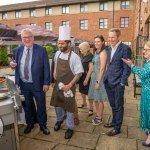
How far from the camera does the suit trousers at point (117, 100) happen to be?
13.0 ft

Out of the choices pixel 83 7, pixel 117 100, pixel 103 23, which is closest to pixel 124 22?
pixel 103 23

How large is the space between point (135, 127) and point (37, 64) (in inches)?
98.0

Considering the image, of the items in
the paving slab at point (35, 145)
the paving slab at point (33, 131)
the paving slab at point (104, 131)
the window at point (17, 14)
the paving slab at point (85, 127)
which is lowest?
the paving slab at point (104, 131)

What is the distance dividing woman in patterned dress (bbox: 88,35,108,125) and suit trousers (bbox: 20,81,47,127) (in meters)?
1.15

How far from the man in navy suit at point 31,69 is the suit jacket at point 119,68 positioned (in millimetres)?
1171

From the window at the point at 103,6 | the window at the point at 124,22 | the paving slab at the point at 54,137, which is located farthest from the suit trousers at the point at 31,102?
the window at the point at 103,6

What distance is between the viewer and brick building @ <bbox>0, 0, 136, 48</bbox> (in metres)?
28.5

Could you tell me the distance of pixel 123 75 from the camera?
12.6 feet

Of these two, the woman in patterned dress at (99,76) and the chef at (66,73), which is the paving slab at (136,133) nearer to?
the woman in patterned dress at (99,76)

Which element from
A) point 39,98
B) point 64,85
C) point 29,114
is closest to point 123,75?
point 64,85

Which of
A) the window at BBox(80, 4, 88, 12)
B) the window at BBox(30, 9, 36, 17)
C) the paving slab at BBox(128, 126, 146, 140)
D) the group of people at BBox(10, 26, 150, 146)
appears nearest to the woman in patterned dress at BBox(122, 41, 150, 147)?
the group of people at BBox(10, 26, 150, 146)

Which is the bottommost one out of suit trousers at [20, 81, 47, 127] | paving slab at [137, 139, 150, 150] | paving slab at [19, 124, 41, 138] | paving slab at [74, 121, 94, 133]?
paving slab at [137, 139, 150, 150]

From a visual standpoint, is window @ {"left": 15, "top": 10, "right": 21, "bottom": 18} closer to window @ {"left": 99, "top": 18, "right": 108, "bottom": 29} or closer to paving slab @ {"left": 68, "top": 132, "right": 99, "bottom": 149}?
window @ {"left": 99, "top": 18, "right": 108, "bottom": 29}

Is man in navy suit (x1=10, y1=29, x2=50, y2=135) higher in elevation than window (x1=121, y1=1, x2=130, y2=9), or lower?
lower
